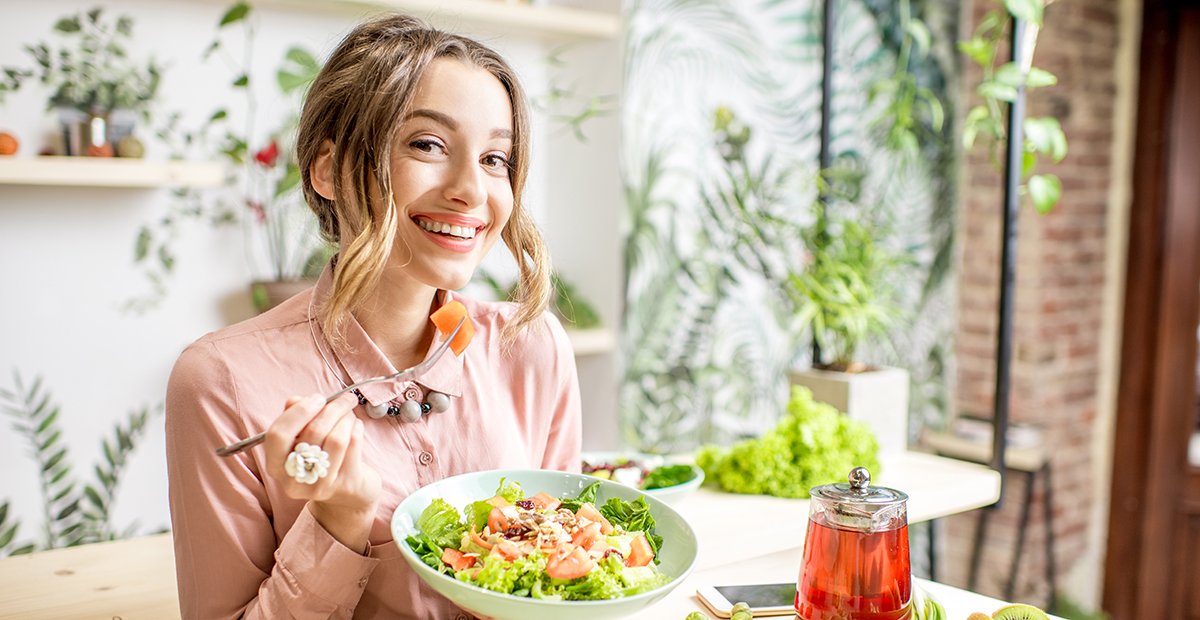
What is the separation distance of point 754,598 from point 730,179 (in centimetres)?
212

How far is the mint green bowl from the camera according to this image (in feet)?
3.32

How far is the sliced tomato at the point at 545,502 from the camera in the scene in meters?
1.22

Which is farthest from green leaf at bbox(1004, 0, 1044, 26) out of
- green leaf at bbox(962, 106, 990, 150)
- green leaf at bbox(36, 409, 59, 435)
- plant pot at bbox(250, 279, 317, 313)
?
green leaf at bbox(36, 409, 59, 435)

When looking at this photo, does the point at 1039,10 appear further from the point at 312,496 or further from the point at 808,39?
the point at 312,496

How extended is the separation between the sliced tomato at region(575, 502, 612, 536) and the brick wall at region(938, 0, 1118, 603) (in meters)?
2.95

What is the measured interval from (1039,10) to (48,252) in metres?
2.52

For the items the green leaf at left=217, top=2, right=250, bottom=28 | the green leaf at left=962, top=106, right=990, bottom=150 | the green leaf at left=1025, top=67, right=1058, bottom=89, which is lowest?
the green leaf at left=962, top=106, right=990, bottom=150

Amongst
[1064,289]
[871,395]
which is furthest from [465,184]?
[1064,289]

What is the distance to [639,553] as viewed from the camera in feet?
3.78

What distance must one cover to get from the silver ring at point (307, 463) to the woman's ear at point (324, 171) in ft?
1.40

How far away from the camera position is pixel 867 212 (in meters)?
3.80

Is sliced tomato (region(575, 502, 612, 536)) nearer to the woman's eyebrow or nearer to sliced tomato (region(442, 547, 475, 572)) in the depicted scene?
sliced tomato (region(442, 547, 475, 572))

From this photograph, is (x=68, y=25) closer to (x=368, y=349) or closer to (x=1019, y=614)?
(x=368, y=349)

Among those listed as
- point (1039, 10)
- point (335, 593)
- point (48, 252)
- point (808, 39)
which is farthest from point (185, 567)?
point (808, 39)
